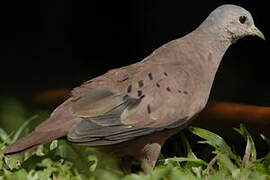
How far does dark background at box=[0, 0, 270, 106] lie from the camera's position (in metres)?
7.15

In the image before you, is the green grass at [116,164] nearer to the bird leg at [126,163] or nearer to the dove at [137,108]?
the bird leg at [126,163]

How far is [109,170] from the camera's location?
165 inches

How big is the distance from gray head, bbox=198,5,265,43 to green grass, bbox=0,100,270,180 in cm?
60

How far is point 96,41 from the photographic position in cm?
815

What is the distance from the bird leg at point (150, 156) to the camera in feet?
13.6

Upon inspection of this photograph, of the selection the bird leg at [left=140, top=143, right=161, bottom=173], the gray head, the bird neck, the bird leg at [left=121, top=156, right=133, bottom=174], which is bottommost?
the bird leg at [left=121, top=156, right=133, bottom=174]

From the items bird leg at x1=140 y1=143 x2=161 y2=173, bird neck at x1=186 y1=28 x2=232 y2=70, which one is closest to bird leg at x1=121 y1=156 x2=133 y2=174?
bird leg at x1=140 y1=143 x2=161 y2=173

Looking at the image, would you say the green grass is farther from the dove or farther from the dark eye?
the dark eye

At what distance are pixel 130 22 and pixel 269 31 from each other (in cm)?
163

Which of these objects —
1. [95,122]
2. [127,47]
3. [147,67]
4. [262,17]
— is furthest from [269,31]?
[95,122]

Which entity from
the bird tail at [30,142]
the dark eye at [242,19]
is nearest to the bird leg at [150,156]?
the bird tail at [30,142]

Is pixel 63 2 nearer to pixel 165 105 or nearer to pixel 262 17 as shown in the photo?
pixel 262 17

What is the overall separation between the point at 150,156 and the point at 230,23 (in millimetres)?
1045

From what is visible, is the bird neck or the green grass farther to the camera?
the bird neck
